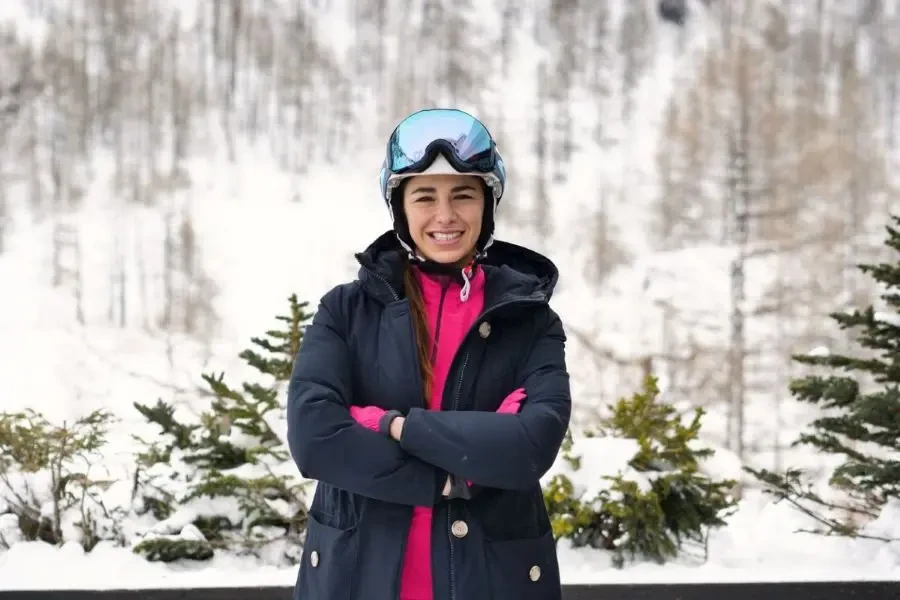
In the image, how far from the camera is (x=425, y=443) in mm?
1066

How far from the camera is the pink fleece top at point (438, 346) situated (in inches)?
43.8

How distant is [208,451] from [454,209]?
7.57 feet

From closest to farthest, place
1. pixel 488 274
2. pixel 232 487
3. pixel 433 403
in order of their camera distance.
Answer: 1. pixel 433 403
2. pixel 488 274
3. pixel 232 487

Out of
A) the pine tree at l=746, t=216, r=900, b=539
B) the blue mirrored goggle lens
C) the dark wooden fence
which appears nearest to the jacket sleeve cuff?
the blue mirrored goggle lens

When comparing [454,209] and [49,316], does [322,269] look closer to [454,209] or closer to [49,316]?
[49,316]

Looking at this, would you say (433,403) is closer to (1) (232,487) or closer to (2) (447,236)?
(2) (447,236)

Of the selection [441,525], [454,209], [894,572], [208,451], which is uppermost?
[454,209]

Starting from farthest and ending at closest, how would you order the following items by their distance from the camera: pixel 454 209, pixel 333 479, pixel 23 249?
1. pixel 23 249
2. pixel 454 209
3. pixel 333 479

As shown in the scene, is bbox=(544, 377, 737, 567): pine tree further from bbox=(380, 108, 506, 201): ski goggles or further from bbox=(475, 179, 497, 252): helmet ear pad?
bbox=(380, 108, 506, 201): ski goggles

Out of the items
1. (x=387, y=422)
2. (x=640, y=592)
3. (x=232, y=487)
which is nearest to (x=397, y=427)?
(x=387, y=422)

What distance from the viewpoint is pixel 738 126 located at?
6.75 metres

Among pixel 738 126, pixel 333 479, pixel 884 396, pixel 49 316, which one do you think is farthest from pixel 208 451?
pixel 738 126

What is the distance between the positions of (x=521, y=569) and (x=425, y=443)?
0.76 feet

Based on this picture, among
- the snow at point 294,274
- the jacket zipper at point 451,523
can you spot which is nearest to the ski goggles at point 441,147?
the jacket zipper at point 451,523
